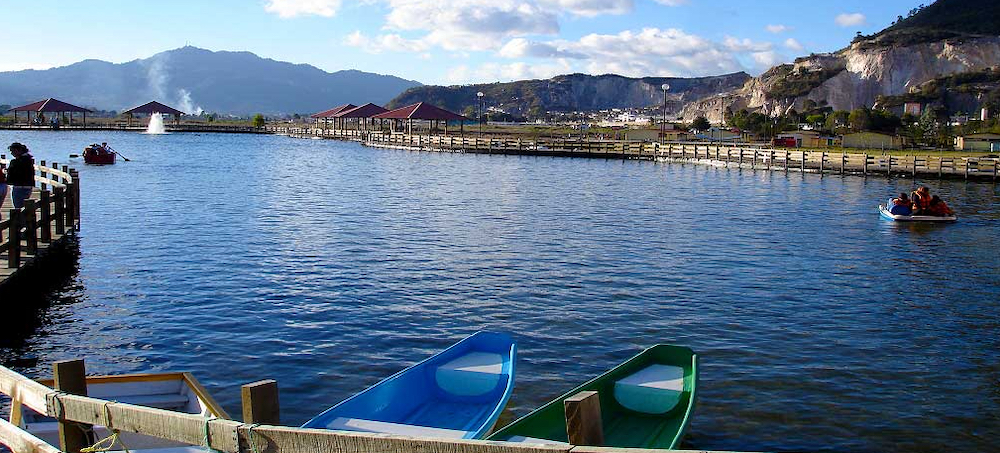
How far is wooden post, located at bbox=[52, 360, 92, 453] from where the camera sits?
6637 millimetres

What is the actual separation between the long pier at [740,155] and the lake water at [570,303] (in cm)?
1857

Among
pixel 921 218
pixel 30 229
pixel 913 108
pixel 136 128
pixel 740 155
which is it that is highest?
pixel 913 108

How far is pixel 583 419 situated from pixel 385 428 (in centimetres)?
453

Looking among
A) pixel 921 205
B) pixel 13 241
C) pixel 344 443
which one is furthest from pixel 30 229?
pixel 921 205

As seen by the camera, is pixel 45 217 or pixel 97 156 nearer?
pixel 45 217

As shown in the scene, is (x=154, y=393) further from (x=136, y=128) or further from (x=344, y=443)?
(x=136, y=128)

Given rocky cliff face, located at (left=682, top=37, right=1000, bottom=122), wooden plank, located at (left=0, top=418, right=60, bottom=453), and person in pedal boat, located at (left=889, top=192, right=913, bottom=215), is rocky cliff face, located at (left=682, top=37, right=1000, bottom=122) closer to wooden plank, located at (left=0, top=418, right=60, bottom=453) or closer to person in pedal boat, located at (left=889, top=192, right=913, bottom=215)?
person in pedal boat, located at (left=889, top=192, right=913, bottom=215)

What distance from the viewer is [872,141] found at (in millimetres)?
88250

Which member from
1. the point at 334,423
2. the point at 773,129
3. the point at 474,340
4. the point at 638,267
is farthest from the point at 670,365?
the point at 773,129

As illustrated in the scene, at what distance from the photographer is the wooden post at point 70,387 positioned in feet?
21.8

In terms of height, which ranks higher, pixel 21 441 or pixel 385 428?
pixel 21 441

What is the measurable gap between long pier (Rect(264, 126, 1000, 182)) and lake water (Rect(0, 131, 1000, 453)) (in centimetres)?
1857

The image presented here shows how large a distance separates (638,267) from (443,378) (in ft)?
43.5

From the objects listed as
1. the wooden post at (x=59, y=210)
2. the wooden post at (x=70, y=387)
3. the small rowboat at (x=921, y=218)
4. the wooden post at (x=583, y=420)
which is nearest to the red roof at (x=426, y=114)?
the small rowboat at (x=921, y=218)
